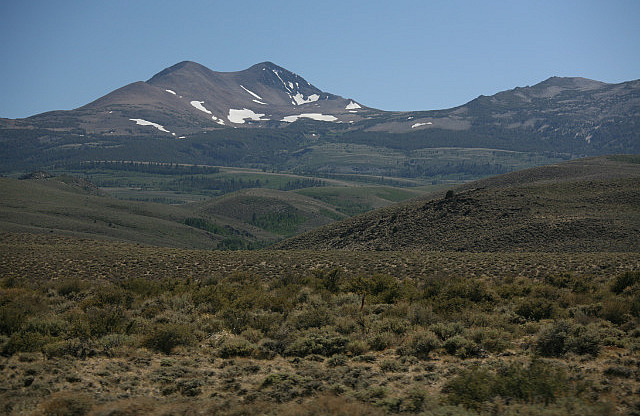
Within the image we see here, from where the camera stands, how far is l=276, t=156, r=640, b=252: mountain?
4806cm

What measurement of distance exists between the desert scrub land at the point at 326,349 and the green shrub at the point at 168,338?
0.04 meters

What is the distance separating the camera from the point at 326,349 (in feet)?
47.2

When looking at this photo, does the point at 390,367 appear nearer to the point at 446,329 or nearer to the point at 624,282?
the point at 446,329

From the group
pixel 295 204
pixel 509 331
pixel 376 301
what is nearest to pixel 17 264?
pixel 376 301

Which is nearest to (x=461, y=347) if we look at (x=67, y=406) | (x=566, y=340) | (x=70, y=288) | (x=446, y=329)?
(x=446, y=329)

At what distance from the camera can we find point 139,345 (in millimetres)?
15008

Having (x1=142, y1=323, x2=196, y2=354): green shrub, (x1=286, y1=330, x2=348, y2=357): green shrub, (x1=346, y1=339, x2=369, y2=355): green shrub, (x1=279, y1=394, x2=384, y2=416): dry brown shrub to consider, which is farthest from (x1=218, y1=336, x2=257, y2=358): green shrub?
(x1=279, y1=394, x2=384, y2=416): dry brown shrub

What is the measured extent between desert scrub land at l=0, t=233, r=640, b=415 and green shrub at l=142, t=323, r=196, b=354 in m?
0.04

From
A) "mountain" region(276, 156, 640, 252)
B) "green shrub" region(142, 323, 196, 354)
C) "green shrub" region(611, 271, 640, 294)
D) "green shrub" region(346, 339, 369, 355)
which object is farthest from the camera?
"mountain" region(276, 156, 640, 252)

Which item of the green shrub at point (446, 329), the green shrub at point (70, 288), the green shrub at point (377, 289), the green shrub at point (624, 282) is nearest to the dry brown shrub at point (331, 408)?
the green shrub at point (446, 329)

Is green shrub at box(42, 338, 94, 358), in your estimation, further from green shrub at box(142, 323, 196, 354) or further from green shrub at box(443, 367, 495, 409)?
green shrub at box(443, 367, 495, 409)

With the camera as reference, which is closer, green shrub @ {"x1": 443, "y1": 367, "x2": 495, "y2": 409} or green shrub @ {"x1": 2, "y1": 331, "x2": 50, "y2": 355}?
green shrub @ {"x1": 443, "y1": 367, "x2": 495, "y2": 409}

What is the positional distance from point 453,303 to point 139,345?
10919mm

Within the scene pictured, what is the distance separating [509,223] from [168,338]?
4802cm
